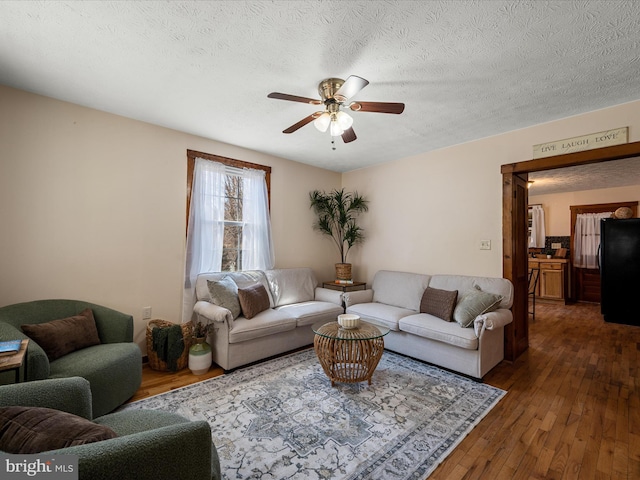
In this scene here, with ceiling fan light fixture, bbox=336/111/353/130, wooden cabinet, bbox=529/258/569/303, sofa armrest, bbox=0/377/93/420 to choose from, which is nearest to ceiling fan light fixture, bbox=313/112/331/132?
ceiling fan light fixture, bbox=336/111/353/130

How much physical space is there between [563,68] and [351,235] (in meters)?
3.13

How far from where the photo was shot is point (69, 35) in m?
1.82

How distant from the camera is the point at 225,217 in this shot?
3.82 m

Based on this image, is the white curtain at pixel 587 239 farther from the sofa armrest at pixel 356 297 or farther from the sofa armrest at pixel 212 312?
the sofa armrest at pixel 212 312

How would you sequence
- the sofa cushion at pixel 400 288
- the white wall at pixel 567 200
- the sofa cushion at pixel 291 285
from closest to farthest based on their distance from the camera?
the sofa cushion at pixel 400 288 → the sofa cushion at pixel 291 285 → the white wall at pixel 567 200

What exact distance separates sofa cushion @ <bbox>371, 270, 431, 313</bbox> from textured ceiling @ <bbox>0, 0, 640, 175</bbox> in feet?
6.47

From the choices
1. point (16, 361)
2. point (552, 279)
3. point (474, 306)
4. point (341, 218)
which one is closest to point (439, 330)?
point (474, 306)

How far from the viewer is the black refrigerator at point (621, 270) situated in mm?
4953

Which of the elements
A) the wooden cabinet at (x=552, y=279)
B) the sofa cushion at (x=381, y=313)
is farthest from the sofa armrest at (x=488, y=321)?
the wooden cabinet at (x=552, y=279)

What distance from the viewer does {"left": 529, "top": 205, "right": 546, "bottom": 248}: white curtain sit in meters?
7.23

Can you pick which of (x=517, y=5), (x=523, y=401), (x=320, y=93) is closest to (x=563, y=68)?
(x=517, y=5)

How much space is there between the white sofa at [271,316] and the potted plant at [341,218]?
73 centimetres

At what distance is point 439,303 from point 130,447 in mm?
3140

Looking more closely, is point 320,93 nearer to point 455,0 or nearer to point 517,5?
point 455,0
